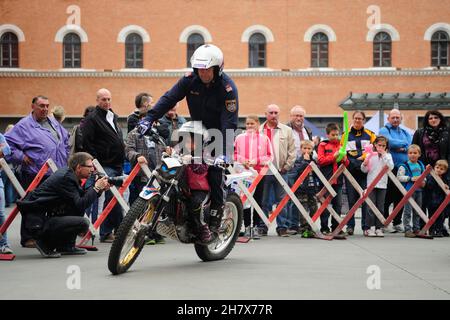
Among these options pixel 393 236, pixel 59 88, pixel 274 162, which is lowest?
pixel 393 236

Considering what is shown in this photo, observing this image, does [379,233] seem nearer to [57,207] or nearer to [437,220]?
[437,220]

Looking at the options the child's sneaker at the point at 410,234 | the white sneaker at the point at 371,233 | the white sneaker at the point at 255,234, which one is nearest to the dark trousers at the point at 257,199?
the white sneaker at the point at 255,234

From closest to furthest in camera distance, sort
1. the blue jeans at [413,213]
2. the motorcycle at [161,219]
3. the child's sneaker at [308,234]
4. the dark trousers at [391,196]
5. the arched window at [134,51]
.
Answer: the motorcycle at [161,219] < the child's sneaker at [308,234] < the blue jeans at [413,213] < the dark trousers at [391,196] < the arched window at [134,51]

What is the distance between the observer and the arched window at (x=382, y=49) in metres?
42.2

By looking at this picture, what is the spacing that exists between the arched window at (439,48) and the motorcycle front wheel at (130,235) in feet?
117

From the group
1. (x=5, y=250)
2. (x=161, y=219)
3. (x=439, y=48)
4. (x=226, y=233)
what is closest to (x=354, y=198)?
(x=226, y=233)

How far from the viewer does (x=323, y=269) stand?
9406 millimetres

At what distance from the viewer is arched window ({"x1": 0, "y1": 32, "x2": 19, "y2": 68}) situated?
4325cm

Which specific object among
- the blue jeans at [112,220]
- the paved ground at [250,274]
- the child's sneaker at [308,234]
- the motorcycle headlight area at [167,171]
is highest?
the motorcycle headlight area at [167,171]

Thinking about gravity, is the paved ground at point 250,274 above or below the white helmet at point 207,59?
below

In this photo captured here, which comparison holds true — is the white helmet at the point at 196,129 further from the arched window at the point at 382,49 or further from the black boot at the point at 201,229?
the arched window at the point at 382,49
